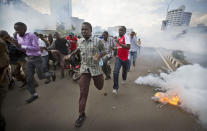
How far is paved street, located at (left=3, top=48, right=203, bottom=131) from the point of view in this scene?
200 cm

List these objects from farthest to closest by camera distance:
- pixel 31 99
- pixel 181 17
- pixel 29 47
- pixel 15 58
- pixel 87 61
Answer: pixel 181 17, pixel 15 58, pixel 31 99, pixel 29 47, pixel 87 61

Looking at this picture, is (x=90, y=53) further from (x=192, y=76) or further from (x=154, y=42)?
(x=154, y=42)

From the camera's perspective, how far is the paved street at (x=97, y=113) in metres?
2.00

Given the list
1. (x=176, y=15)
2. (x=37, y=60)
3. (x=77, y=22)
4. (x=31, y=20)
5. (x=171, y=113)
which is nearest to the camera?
(x=171, y=113)

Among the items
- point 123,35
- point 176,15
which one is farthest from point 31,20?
point 176,15

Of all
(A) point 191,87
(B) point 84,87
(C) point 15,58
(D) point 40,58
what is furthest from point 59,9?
(A) point 191,87

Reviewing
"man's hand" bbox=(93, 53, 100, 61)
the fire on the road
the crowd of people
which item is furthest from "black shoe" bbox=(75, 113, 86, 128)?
the fire on the road

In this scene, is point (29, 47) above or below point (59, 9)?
below

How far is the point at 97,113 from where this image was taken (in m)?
2.35

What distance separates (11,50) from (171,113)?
445cm

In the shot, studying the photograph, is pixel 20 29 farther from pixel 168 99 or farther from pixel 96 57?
pixel 168 99

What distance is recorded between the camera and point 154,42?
2119cm

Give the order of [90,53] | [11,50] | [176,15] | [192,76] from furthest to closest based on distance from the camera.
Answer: [176,15]
[192,76]
[11,50]
[90,53]

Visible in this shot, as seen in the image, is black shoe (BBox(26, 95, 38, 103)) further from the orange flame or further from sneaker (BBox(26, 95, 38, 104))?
the orange flame
